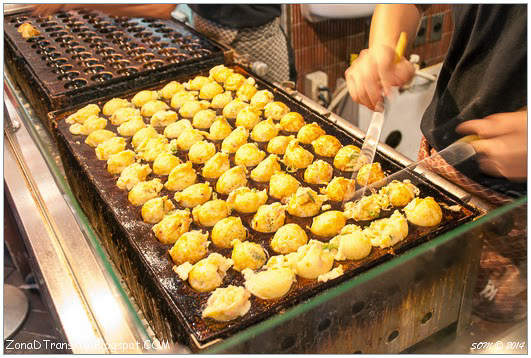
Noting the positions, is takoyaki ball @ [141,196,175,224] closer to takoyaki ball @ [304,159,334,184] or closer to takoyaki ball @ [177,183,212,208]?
takoyaki ball @ [177,183,212,208]

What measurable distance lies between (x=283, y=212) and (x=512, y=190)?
2.58ft

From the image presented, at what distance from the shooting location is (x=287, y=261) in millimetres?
1418

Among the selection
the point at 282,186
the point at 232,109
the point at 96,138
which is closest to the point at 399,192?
the point at 282,186

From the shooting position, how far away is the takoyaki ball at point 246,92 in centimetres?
241

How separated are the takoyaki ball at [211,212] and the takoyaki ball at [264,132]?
50cm

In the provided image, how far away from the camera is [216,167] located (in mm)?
1911

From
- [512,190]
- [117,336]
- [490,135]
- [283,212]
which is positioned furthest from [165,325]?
[512,190]

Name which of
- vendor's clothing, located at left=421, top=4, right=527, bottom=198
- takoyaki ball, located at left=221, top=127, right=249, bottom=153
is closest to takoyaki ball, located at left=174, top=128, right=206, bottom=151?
takoyaki ball, located at left=221, top=127, right=249, bottom=153

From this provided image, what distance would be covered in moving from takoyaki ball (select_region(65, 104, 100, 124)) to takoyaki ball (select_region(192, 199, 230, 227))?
2.94 feet

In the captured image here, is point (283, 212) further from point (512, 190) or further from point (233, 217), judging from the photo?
point (512, 190)

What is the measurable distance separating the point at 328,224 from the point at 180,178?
2.02 feet

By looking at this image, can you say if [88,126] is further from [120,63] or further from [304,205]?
[304,205]

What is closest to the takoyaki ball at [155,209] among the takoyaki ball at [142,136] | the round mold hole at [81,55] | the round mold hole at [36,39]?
the takoyaki ball at [142,136]

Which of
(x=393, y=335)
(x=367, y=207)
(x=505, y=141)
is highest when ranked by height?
(x=505, y=141)
